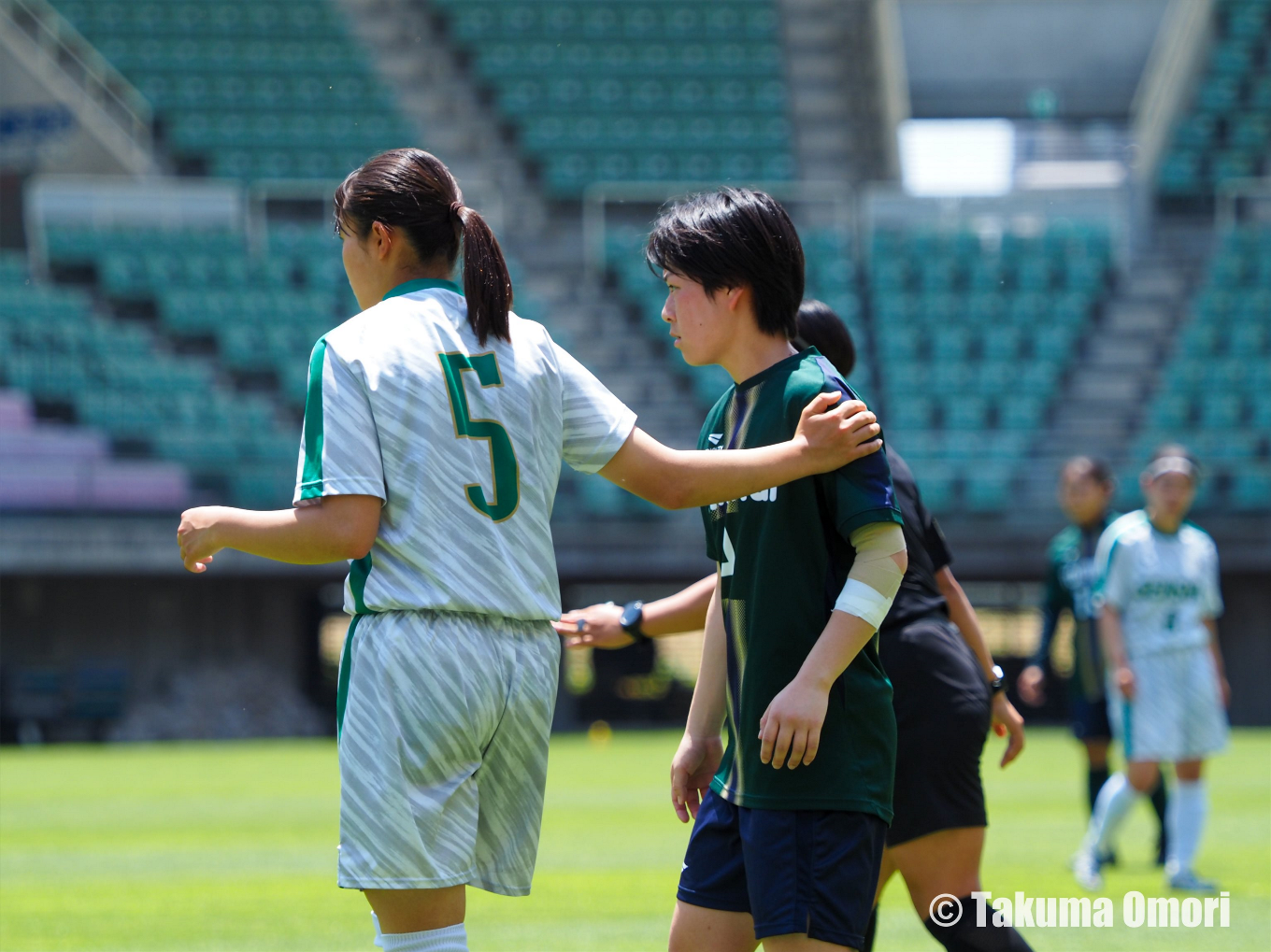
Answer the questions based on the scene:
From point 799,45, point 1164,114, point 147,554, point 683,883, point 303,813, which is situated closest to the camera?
point 683,883

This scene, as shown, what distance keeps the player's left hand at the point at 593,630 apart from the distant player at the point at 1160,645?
470cm

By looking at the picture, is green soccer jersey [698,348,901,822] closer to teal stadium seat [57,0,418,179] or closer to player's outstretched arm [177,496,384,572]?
player's outstretched arm [177,496,384,572]

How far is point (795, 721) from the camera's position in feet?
9.38

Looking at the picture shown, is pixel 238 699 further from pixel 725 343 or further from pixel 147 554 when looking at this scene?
pixel 725 343

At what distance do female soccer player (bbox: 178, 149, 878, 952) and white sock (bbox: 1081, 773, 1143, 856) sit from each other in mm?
5548

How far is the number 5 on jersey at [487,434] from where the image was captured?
2914 mm

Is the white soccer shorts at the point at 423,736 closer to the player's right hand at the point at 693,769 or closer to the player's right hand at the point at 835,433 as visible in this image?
the player's right hand at the point at 693,769

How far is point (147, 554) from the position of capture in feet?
67.4

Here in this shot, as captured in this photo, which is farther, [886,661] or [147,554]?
[147,554]

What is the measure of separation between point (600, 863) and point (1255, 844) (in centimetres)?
400

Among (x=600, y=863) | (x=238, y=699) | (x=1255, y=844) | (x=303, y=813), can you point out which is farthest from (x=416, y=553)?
(x=238, y=699)

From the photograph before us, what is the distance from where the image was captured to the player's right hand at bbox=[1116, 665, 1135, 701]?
26.3 feet

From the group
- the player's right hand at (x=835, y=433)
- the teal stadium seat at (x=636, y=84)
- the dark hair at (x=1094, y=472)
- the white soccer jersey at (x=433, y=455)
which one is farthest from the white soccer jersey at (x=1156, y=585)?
the teal stadium seat at (x=636, y=84)

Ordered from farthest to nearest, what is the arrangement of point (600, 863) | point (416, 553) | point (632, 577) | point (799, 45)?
point (799, 45) < point (632, 577) < point (600, 863) < point (416, 553)
